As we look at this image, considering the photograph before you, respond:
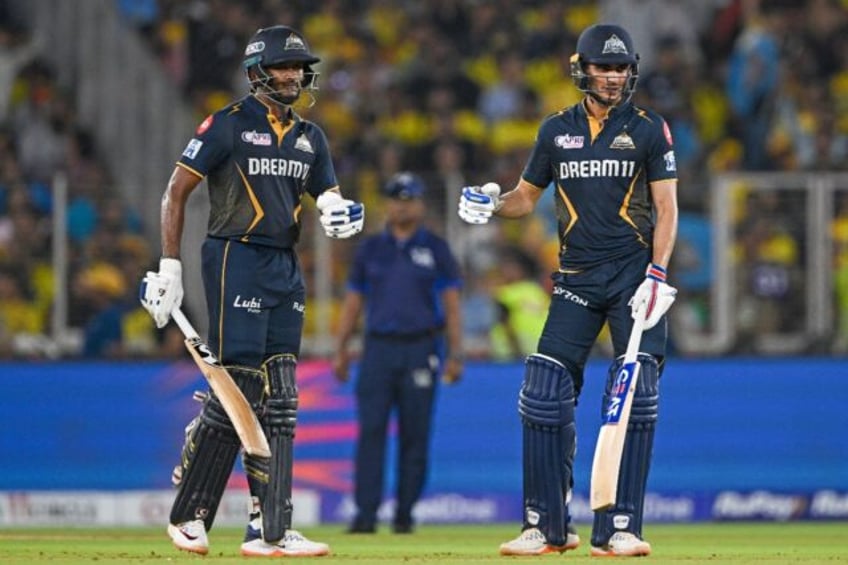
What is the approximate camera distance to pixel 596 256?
10039mm

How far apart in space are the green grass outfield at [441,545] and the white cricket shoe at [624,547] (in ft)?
0.32

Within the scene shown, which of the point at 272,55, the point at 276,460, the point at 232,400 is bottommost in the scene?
the point at 276,460

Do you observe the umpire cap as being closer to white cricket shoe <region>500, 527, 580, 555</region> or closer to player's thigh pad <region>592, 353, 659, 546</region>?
player's thigh pad <region>592, 353, 659, 546</region>

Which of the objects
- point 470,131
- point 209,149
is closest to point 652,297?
point 209,149

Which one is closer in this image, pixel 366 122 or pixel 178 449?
pixel 178 449

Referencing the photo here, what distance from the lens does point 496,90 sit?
67.2 ft

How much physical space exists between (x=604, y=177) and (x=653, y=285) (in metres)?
0.61

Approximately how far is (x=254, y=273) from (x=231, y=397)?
62 cm

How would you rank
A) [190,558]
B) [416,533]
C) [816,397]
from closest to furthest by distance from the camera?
[190,558] < [416,533] < [816,397]

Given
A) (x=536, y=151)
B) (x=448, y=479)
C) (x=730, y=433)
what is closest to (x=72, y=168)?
(x=448, y=479)

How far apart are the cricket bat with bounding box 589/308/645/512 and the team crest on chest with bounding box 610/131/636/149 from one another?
0.81 metres

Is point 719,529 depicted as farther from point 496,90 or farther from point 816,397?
point 496,90

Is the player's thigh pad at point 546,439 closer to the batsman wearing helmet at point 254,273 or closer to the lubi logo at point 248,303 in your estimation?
the batsman wearing helmet at point 254,273

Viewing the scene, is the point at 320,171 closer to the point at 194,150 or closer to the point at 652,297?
the point at 194,150
